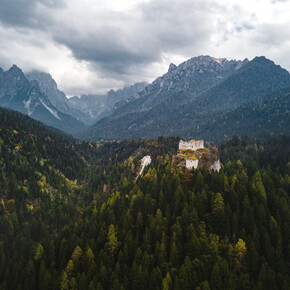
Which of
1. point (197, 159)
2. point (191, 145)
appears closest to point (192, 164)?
point (197, 159)

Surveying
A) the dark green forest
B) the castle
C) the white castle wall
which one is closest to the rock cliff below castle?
the white castle wall

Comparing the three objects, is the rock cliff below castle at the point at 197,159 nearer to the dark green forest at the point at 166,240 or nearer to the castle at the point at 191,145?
the castle at the point at 191,145

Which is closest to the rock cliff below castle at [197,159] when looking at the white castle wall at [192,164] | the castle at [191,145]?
the white castle wall at [192,164]

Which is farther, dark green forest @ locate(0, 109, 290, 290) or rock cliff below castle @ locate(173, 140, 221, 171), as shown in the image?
rock cliff below castle @ locate(173, 140, 221, 171)

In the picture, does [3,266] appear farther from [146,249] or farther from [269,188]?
[269,188]

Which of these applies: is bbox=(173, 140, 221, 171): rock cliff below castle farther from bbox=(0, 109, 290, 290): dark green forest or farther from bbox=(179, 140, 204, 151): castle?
bbox=(0, 109, 290, 290): dark green forest

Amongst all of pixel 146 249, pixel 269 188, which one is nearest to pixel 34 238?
pixel 146 249

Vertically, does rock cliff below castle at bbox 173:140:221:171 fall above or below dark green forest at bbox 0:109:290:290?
above

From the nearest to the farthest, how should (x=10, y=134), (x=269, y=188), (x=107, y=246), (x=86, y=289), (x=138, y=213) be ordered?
(x=86, y=289), (x=107, y=246), (x=138, y=213), (x=269, y=188), (x=10, y=134)

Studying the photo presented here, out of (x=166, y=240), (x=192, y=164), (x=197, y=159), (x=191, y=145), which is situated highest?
(x=191, y=145)

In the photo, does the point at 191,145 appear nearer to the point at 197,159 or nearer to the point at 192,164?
the point at 197,159

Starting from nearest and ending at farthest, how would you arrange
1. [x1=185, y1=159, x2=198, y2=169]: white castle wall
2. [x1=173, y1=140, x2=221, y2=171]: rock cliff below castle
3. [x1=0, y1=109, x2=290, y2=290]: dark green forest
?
[x1=0, y1=109, x2=290, y2=290]: dark green forest < [x1=185, y1=159, x2=198, y2=169]: white castle wall < [x1=173, y1=140, x2=221, y2=171]: rock cliff below castle
